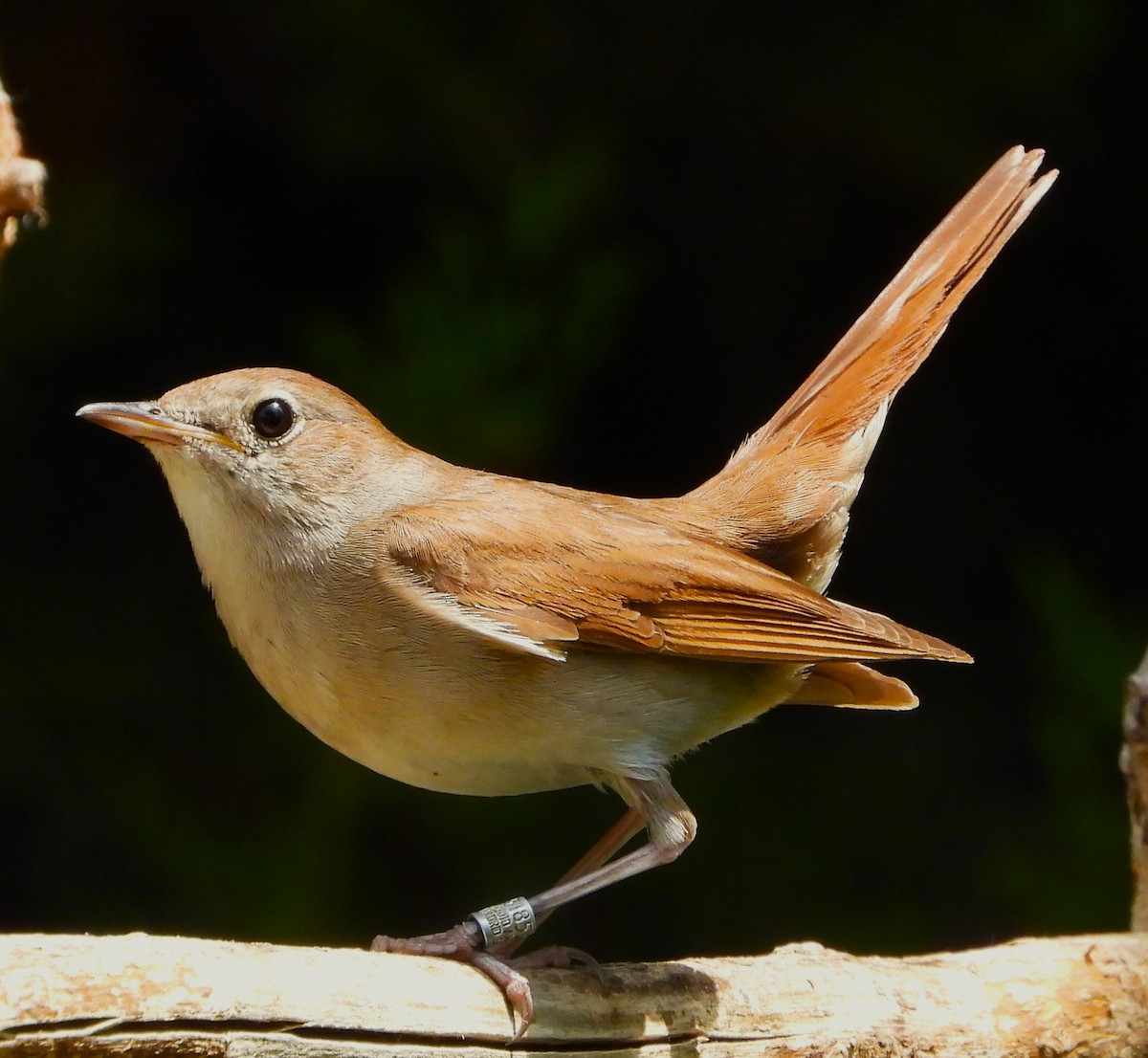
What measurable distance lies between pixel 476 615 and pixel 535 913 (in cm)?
53

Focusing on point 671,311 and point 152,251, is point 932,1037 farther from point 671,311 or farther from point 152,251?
point 152,251

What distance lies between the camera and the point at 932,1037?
263 centimetres

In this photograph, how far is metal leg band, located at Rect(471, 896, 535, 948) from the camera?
2477 mm

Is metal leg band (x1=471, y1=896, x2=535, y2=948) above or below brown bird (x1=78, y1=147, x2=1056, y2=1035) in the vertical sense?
below

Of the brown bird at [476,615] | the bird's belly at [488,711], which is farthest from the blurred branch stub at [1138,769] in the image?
the bird's belly at [488,711]

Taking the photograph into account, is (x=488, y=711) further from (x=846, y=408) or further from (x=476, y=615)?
(x=846, y=408)

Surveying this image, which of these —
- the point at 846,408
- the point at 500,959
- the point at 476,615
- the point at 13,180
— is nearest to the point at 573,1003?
the point at 500,959

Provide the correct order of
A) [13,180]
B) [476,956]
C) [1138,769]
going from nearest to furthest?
[476,956]
[13,180]
[1138,769]

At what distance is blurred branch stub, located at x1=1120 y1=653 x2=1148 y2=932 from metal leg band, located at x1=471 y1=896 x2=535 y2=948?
1.38 meters

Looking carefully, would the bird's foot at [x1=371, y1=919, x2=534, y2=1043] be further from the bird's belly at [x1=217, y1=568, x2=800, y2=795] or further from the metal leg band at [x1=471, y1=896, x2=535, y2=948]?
the bird's belly at [x1=217, y1=568, x2=800, y2=795]

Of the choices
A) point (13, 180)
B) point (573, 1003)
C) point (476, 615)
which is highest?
point (13, 180)

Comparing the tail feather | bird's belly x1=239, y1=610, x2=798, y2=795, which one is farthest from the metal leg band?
the tail feather

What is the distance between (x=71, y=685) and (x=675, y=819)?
2460mm

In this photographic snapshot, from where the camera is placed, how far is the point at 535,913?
8.40 feet
